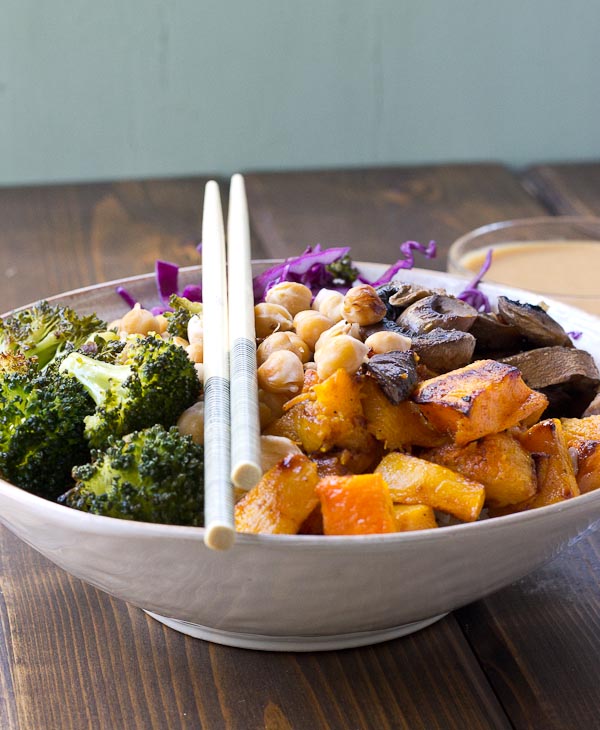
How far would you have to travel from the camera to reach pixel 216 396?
1.04 m

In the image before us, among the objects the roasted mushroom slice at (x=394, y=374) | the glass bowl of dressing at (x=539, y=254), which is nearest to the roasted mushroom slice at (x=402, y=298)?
the roasted mushroom slice at (x=394, y=374)

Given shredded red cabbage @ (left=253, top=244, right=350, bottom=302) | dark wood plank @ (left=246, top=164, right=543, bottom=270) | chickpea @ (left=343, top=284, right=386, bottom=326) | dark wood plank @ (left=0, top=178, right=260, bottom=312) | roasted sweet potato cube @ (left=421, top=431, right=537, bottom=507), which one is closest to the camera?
roasted sweet potato cube @ (left=421, top=431, right=537, bottom=507)

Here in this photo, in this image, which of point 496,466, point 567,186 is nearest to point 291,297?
point 496,466

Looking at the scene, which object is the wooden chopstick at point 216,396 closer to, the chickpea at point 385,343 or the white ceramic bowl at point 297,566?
the white ceramic bowl at point 297,566

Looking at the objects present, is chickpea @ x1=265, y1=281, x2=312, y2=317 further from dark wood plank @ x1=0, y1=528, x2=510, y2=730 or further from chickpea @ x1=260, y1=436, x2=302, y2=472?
dark wood plank @ x1=0, y1=528, x2=510, y2=730

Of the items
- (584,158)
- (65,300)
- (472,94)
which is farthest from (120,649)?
(584,158)

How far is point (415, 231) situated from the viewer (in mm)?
2740

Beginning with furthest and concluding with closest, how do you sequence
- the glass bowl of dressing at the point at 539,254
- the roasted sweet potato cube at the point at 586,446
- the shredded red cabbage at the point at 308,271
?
the glass bowl of dressing at the point at 539,254 → the shredded red cabbage at the point at 308,271 → the roasted sweet potato cube at the point at 586,446

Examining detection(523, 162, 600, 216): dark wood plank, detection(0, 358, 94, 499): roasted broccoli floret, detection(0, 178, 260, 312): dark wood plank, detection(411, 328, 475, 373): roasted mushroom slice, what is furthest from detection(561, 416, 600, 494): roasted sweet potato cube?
detection(523, 162, 600, 216): dark wood plank

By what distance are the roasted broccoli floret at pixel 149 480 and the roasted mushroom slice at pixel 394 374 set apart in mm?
226

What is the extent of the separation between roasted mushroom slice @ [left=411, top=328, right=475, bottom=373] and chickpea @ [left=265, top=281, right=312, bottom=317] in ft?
0.78

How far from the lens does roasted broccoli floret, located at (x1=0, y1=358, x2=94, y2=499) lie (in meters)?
1.15

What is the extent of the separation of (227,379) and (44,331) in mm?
482

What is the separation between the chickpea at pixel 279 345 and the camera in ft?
4.07
